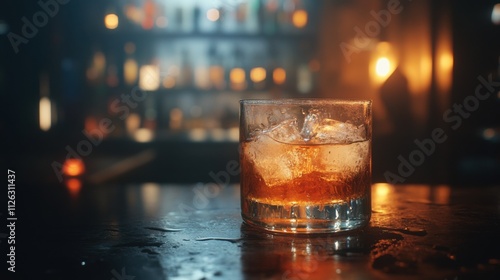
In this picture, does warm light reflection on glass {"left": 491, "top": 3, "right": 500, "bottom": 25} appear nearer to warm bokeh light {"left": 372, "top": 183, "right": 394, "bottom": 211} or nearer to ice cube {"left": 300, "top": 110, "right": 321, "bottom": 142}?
warm bokeh light {"left": 372, "top": 183, "right": 394, "bottom": 211}

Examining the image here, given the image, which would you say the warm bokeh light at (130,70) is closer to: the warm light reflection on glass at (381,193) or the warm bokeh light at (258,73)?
the warm bokeh light at (258,73)

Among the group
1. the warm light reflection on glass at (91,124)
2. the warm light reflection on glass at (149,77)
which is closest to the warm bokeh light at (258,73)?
the warm light reflection on glass at (149,77)

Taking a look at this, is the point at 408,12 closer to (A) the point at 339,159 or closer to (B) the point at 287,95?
(B) the point at 287,95

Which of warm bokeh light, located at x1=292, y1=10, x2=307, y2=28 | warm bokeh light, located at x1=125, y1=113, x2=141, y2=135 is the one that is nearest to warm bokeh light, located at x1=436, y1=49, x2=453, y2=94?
warm bokeh light, located at x1=292, y1=10, x2=307, y2=28

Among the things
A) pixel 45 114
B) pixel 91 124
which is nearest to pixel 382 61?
pixel 91 124

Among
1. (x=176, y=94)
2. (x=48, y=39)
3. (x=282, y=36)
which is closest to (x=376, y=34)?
(x=282, y=36)

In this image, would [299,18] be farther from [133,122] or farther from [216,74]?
[133,122]
